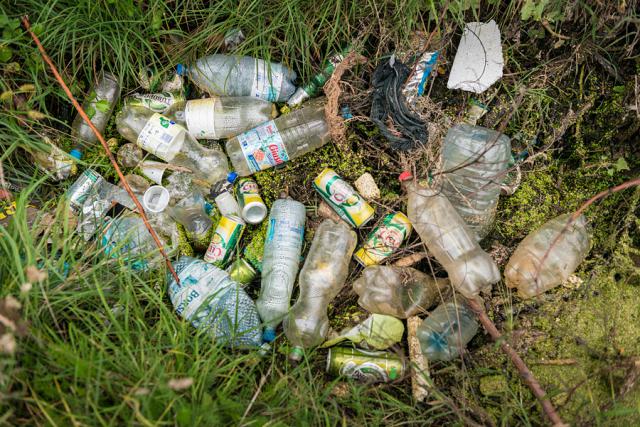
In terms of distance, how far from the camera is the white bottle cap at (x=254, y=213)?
2.56 metres

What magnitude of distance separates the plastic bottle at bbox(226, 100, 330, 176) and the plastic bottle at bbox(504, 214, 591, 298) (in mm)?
1230

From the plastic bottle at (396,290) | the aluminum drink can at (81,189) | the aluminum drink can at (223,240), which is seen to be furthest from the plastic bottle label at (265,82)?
the plastic bottle at (396,290)

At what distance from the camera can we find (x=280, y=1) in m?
2.47

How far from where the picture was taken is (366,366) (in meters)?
2.31

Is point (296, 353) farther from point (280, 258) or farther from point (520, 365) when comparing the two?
point (520, 365)

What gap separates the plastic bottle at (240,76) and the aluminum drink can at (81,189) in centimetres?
76

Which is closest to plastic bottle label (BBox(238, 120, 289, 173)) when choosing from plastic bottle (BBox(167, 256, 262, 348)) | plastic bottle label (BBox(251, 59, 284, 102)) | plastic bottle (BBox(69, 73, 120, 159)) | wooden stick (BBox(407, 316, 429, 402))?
plastic bottle label (BBox(251, 59, 284, 102))

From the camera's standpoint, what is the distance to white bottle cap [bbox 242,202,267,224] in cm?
256

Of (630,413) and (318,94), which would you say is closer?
(630,413)

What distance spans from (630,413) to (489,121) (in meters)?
1.56

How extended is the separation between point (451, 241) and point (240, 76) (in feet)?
4.90

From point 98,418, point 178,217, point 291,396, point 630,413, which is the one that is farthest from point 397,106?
point 98,418

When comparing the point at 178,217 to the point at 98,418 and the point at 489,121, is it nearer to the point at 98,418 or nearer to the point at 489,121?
the point at 98,418

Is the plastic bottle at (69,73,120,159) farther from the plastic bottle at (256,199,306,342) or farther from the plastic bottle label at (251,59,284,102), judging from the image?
the plastic bottle at (256,199,306,342)
